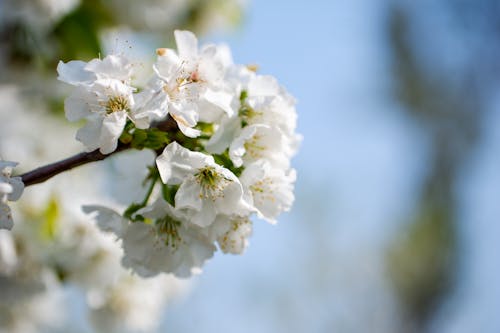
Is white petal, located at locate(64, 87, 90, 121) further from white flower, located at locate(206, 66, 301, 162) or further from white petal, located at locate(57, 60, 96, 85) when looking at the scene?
white flower, located at locate(206, 66, 301, 162)

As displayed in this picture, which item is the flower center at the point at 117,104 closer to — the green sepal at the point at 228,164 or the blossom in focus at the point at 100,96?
the blossom in focus at the point at 100,96

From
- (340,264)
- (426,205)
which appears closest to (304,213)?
(340,264)

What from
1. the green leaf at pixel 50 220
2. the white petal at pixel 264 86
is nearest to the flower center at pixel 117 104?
the white petal at pixel 264 86

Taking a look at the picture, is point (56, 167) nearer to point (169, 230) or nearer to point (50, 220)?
point (169, 230)

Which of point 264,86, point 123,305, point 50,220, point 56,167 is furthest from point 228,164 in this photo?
point 123,305

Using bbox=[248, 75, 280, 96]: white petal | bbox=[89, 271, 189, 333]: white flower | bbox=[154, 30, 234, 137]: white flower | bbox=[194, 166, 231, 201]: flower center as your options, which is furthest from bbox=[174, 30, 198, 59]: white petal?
bbox=[89, 271, 189, 333]: white flower

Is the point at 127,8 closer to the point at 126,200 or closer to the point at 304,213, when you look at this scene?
the point at 126,200
